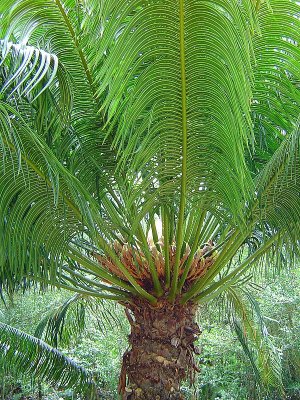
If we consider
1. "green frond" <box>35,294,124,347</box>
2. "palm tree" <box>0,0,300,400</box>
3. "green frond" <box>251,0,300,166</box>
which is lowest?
"green frond" <box>35,294,124,347</box>

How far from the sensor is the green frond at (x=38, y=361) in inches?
157

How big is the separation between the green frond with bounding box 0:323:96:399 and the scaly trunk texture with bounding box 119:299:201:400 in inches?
36.7

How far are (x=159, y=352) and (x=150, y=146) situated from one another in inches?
58.1

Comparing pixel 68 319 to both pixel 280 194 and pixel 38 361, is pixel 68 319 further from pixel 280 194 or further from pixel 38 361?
pixel 280 194

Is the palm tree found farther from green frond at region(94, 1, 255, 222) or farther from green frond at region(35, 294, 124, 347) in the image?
green frond at region(35, 294, 124, 347)

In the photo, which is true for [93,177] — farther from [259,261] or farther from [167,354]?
[259,261]

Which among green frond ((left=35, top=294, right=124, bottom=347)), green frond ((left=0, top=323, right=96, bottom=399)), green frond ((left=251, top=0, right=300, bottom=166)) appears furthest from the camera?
green frond ((left=35, top=294, right=124, bottom=347))

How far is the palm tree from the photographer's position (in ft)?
6.84

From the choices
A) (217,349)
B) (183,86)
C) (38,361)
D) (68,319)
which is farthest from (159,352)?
(217,349)

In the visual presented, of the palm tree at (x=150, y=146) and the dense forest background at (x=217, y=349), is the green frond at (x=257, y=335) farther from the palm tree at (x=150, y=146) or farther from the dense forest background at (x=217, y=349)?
the dense forest background at (x=217, y=349)

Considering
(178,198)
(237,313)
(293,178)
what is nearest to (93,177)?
(178,198)

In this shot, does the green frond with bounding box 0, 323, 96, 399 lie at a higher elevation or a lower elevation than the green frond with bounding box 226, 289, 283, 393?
lower

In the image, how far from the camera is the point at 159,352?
3293 mm

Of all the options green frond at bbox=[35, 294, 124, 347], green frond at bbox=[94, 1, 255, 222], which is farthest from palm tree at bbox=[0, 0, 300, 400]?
green frond at bbox=[35, 294, 124, 347]
